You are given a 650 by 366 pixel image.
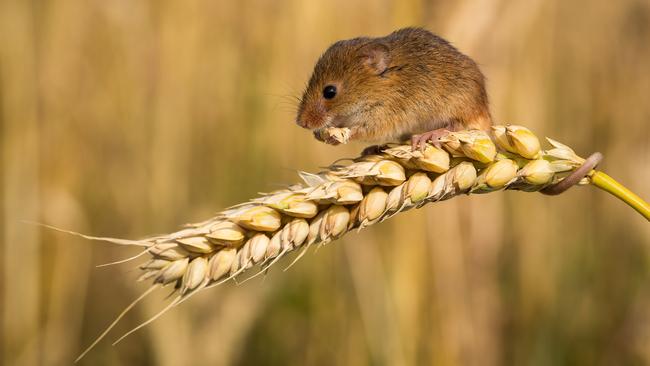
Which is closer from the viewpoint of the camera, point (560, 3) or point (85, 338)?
point (85, 338)

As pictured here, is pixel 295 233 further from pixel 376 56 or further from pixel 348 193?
pixel 376 56

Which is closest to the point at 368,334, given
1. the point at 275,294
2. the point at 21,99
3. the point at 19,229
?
the point at 275,294

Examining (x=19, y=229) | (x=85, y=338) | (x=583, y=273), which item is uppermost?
(x=19, y=229)

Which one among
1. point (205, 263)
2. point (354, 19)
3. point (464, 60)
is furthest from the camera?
point (354, 19)

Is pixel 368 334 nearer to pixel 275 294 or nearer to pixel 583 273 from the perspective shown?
pixel 275 294

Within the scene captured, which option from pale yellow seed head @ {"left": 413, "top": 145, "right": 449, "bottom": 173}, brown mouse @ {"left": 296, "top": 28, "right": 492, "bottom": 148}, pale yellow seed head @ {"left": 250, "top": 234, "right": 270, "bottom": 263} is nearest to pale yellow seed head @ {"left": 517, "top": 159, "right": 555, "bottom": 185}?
pale yellow seed head @ {"left": 413, "top": 145, "right": 449, "bottom": 173}

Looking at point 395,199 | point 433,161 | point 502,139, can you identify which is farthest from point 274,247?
point 502,139

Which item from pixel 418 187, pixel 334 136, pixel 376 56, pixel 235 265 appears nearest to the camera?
pixel 235 265
